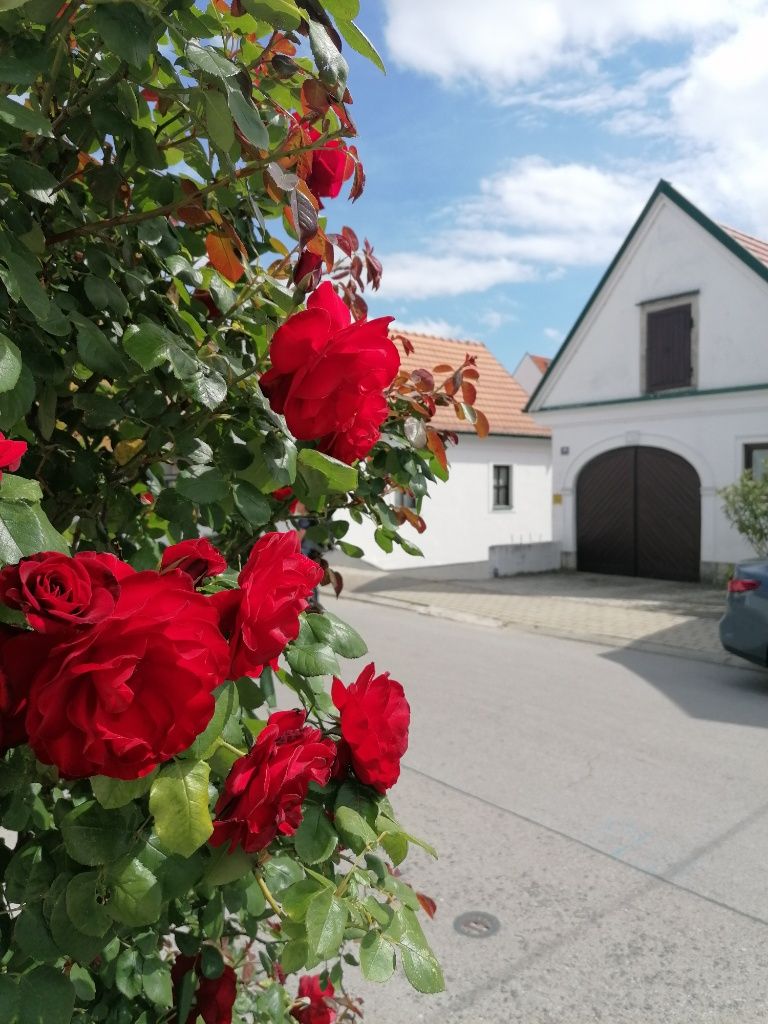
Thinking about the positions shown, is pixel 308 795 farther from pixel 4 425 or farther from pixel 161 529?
pixel 161 529

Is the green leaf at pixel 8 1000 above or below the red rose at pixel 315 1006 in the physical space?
above

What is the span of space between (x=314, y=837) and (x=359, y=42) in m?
0.98

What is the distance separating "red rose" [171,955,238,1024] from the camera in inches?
54.6

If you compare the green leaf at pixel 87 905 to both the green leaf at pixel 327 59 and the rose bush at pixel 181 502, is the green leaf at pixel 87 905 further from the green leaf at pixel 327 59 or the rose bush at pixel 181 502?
the green leaf at pixel 327 59

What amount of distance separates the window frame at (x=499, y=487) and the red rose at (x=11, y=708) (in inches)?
805

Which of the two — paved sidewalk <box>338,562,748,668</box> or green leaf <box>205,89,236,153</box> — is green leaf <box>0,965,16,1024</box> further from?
paved sidewalk <box>338,562,748,668</box>

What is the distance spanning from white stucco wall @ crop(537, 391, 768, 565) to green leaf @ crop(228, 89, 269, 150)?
15131 mm

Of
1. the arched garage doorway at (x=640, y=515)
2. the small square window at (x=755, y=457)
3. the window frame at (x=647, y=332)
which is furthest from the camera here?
the arched garage doorway at (x=640, y=515)

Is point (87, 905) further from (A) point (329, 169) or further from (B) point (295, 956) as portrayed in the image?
(A) point (329, 169)

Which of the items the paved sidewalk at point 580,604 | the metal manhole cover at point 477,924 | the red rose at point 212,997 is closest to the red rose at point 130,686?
the red rose at point 212,997

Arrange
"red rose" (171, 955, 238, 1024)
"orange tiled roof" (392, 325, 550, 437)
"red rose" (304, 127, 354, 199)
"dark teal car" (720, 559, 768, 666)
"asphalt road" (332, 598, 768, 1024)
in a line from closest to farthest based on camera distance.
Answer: "red rose" (304, 127, 354, 199) → "red rose" (171, 955, 238, 1024) → "asphalt road" (332, 598, 768, 1024) → "dark teal car" (720, 559, 768, 666) → "orange tiled roof" (392, 325, 550, 437)

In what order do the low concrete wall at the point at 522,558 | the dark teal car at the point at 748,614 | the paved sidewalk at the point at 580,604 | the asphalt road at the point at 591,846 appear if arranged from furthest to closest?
1. the low concrete wall at the point at 522,558
2. the paved sidewalk at the point at 580,604
3. the dark teal car at the point at 748,614
4. the asphalt road at the point at 591,846

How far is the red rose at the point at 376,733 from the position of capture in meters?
1.02

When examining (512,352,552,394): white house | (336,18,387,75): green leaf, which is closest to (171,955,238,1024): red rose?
(336,18,387,75): green leaf
